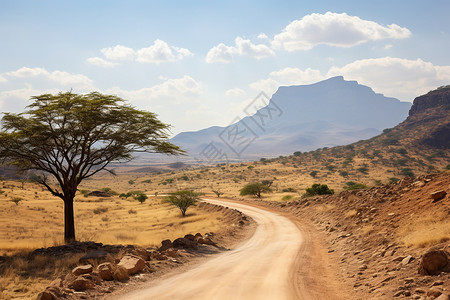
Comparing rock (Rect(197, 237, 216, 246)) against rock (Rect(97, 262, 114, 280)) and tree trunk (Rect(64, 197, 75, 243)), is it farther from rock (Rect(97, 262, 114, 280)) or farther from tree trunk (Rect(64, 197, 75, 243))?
tree trunk (Rect(64, 197, 75, 243))

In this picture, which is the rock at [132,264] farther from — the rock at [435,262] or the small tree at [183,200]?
the small tree at [183,200]

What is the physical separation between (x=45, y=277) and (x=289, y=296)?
10771 mm

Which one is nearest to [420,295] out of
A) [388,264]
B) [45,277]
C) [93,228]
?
[388,264]

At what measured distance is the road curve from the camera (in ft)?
31.8

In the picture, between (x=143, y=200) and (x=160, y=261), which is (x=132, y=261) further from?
(x=143, y=200)

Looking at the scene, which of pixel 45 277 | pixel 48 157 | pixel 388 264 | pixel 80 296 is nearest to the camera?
pixel 80 296

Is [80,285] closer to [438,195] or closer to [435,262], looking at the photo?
[435,262]

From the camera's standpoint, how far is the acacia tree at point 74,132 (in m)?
19.2

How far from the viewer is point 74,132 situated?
20.1 meters

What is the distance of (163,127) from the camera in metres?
22.5

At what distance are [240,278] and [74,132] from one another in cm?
1484

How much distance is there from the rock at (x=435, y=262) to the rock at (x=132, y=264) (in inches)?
388

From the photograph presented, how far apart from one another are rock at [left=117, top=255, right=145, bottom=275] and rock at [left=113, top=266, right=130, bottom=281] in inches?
10.1

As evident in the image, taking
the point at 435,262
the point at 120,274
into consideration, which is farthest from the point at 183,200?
the point at 435,262
